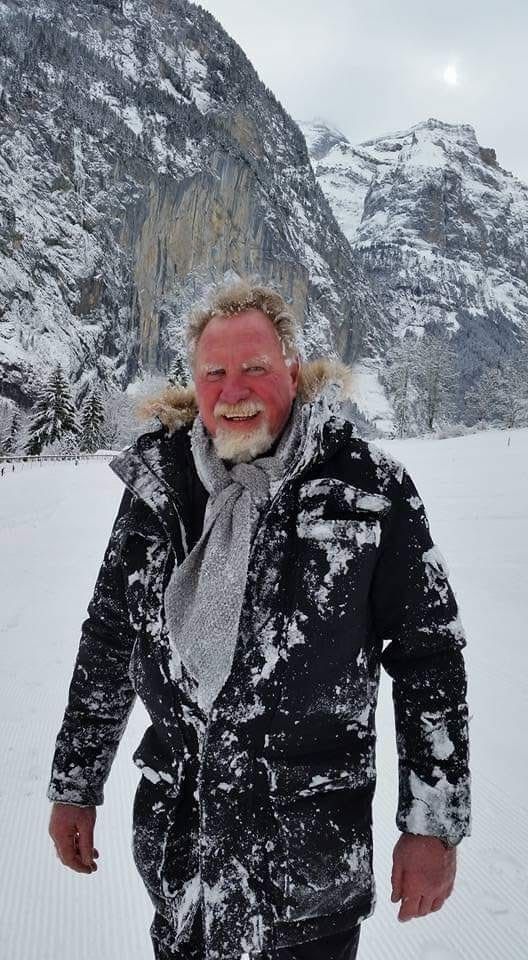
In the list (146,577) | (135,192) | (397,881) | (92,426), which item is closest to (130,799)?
(397,881)

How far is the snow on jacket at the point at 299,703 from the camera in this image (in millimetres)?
1221

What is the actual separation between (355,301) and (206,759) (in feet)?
416

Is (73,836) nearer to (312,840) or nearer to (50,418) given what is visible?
(312,840)

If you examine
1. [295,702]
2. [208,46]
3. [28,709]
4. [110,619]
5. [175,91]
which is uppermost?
[208,46]

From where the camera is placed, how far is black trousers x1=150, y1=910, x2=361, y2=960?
49.9 inches

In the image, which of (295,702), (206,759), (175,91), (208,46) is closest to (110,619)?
(206,759)

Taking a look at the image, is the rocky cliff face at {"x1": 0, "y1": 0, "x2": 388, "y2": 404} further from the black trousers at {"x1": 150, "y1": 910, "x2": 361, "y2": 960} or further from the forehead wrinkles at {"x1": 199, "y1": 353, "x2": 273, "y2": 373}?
the black trousers at {"x1": 150, "y1": 910, "x2": 361, "y2": 960}

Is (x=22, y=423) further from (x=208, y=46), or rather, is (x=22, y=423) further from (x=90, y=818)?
(x=208, y=46)

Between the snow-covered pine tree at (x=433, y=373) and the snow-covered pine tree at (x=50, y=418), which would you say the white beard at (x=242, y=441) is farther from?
the snow-covered pine tree at (x=433, y=373)

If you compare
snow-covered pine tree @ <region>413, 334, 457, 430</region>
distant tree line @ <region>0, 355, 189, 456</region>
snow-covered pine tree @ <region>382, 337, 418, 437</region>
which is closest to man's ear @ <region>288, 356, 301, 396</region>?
distant tree line @ <region>0, 355, 189, 456</region>

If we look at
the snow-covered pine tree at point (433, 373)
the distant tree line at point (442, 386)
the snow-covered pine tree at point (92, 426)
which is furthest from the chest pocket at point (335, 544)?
the snow-covered pine tree at point (92, 426)

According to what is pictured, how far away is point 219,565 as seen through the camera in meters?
1.31

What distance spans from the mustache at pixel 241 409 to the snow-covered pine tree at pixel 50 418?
3600 centimetres

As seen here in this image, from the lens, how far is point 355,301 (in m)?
120
